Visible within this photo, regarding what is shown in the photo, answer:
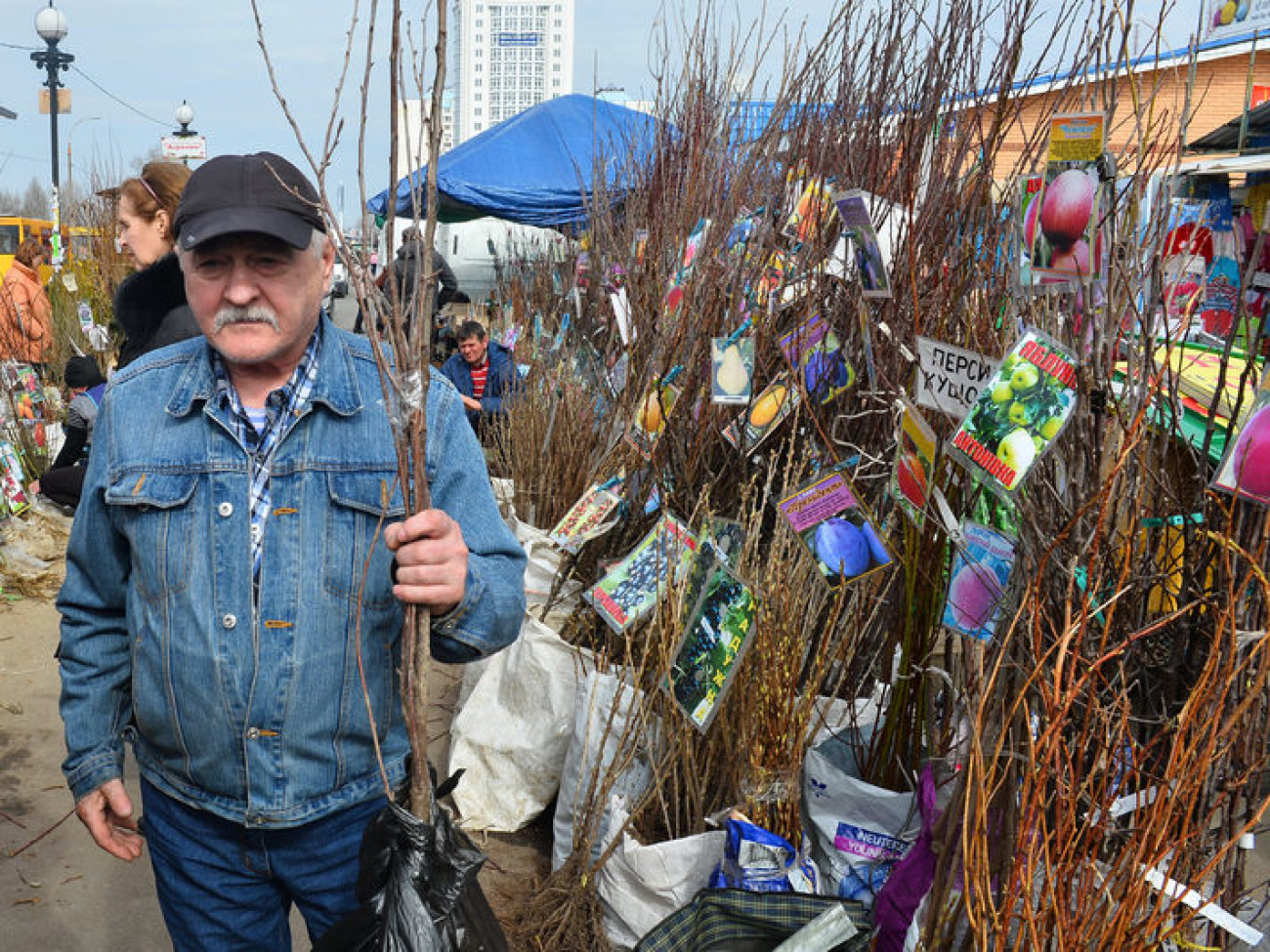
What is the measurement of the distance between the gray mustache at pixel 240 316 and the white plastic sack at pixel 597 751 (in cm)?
122

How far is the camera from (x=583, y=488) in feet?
13.6

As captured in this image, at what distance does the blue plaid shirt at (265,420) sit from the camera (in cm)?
158

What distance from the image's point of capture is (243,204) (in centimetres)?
153

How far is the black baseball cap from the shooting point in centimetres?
151

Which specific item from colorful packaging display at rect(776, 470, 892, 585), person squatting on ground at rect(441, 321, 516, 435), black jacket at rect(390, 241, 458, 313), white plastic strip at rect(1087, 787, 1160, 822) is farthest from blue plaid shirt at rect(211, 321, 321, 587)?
person squatting on ground at rect(441, 321, 516, 435)

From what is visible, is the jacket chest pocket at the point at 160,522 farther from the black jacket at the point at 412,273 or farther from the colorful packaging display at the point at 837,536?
the black jacket at the point at 412,273

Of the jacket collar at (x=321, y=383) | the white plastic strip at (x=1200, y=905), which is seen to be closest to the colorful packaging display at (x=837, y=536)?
the white plastic strip at (x=1200, y=905)

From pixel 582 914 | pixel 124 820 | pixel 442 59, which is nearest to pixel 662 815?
pixel 582 914

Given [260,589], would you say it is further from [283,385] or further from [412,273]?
[412,273]

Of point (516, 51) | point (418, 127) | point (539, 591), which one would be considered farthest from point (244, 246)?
point (516, 51)

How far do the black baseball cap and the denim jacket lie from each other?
190mm

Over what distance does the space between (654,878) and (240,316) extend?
1358 millimetres

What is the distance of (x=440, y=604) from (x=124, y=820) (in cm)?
71

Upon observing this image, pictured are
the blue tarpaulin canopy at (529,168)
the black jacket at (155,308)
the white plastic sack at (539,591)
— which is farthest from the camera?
the blue tarpaulin canopy at (529,168)
